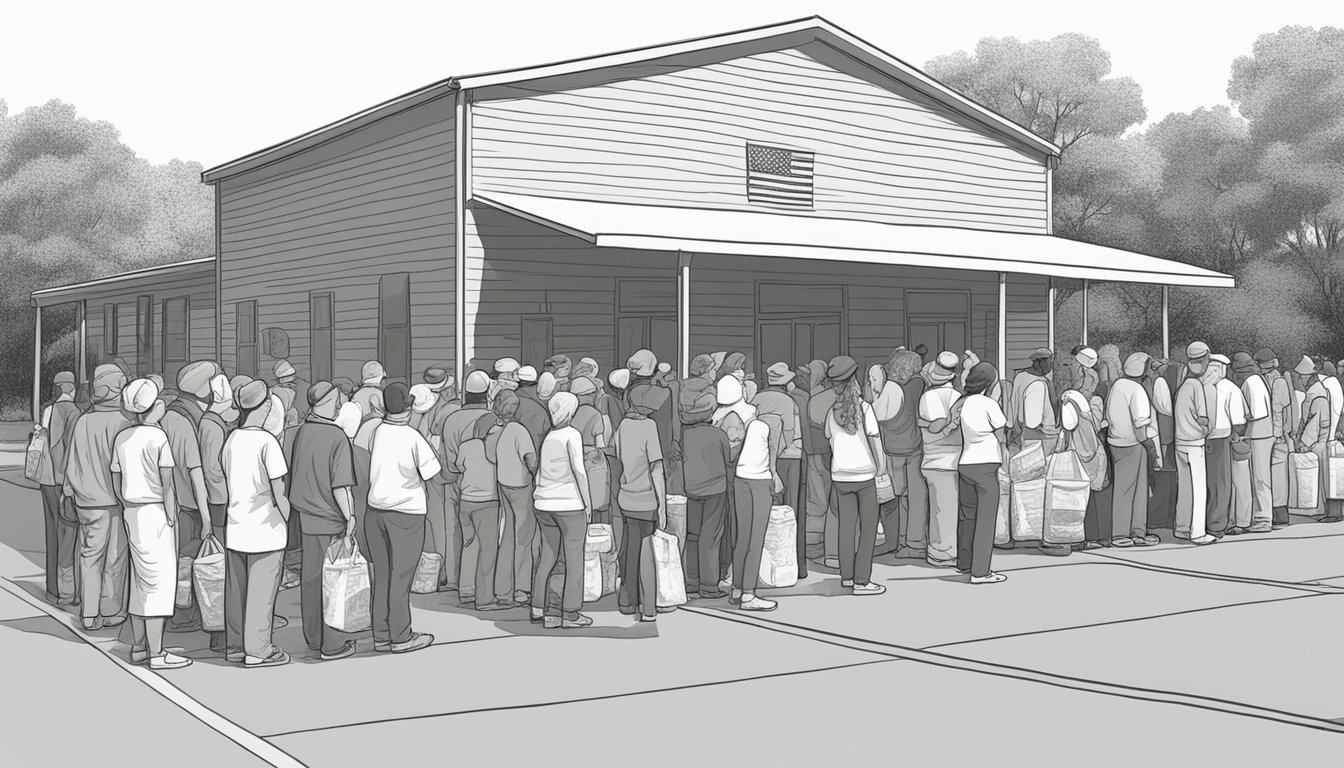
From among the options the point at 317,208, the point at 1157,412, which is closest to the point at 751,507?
the point at 1157,412

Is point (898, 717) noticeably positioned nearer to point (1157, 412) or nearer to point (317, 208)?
point (1157, 412)

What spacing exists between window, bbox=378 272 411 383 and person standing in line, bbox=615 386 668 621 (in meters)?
9.80

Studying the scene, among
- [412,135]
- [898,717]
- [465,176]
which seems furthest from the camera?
[412,135]

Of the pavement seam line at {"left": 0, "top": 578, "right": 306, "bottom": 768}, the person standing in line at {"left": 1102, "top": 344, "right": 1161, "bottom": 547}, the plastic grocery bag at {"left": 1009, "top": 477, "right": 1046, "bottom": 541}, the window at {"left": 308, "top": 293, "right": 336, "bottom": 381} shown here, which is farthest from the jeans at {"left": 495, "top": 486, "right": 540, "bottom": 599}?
the window at {"left": 308, "top": 293, "right": 336, "bottom": 381}

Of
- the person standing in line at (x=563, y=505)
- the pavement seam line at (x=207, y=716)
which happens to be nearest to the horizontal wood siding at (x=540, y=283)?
the person standing in line at (x=563, y=505)

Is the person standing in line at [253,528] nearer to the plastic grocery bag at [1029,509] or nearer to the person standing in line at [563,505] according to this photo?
the person standing in line at [563,505]

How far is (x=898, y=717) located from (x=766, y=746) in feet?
2.92

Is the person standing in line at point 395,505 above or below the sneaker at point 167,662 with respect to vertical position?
above

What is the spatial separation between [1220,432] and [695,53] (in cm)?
975

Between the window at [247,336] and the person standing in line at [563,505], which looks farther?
the window at [247,336]

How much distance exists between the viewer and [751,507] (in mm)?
10516

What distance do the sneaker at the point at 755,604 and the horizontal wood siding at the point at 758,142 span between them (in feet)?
29.7

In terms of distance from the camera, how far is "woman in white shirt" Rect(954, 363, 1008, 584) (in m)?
11.3

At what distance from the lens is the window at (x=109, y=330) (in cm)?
3331
